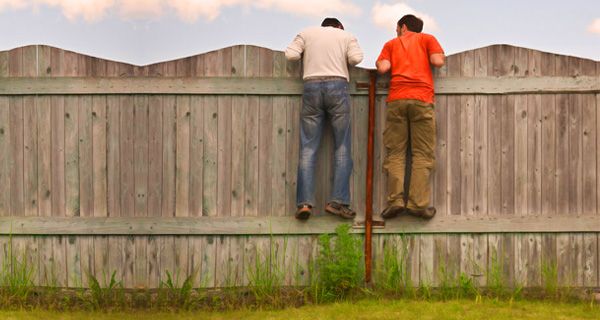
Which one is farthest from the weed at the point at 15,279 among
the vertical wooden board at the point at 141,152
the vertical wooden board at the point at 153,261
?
the vertical wooden board at the point at 141,152

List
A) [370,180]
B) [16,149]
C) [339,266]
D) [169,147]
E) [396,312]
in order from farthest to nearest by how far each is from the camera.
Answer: [16,149], [169,147], [370,180], [339,266], [396,312]

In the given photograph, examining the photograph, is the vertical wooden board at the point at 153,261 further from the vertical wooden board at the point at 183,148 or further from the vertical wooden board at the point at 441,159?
the vertical wooden board at the point at 441,159

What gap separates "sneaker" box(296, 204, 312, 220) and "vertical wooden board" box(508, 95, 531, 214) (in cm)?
205

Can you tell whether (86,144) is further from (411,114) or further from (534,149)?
(534,149)

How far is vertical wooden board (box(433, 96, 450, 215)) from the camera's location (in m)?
5.71

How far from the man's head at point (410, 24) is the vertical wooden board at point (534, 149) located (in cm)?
127

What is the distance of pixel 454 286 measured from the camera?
18.6 feet

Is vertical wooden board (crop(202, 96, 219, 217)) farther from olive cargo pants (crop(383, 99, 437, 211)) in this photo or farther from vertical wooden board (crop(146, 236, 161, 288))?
olive cargo pants (crop(383, 99, 437, 211))

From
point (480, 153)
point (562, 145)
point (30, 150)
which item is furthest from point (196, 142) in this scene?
point (562, 145)

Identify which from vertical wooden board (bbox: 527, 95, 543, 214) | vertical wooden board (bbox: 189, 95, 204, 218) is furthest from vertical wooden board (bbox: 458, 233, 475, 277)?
vertical wooden board (bbox: 189, 95, 204, 218)

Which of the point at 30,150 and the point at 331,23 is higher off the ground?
the point at 331,23

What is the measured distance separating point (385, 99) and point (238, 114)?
1.40m

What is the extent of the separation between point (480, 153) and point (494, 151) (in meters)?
0.14

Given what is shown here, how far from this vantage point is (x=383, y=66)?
18.0 feet
